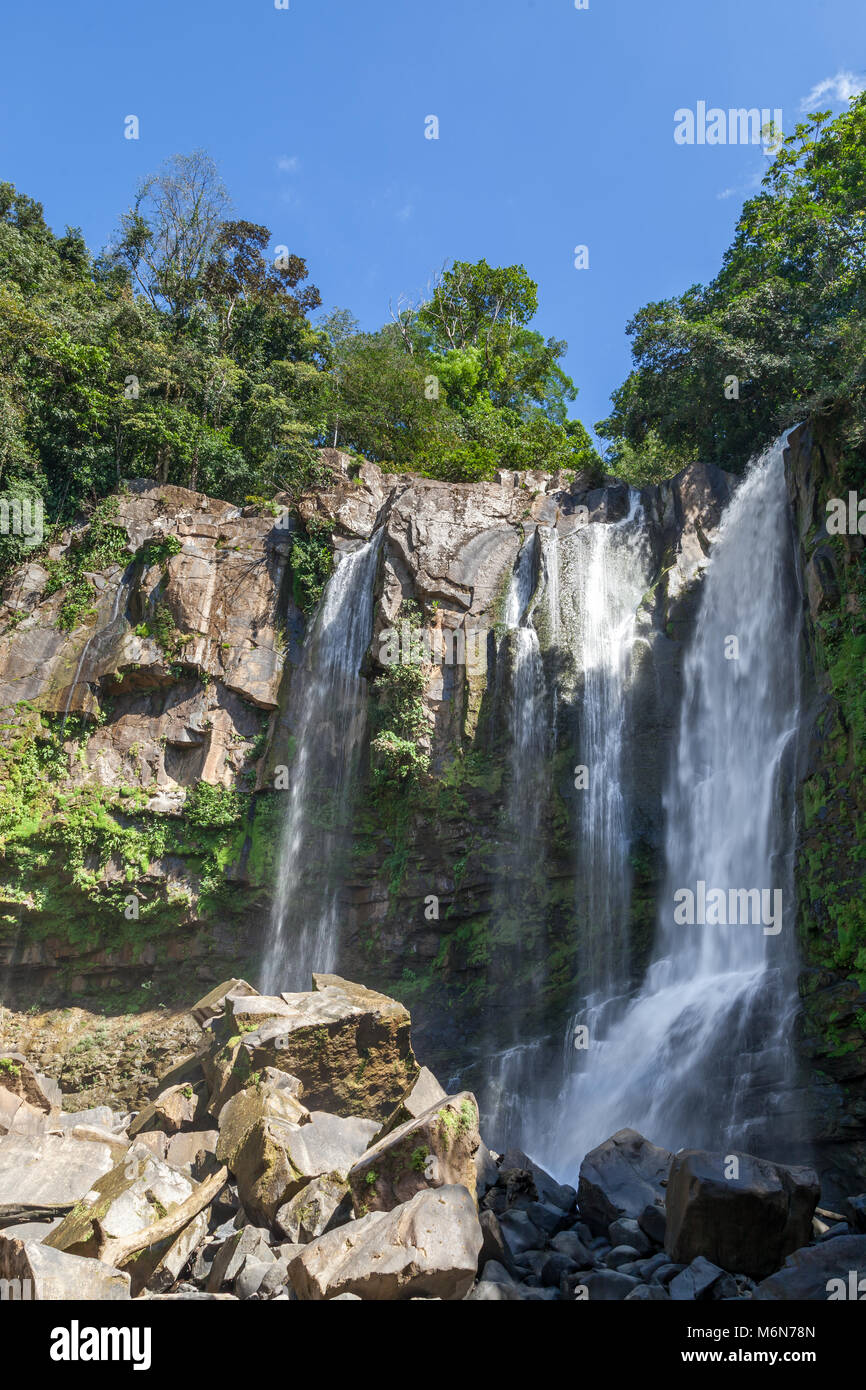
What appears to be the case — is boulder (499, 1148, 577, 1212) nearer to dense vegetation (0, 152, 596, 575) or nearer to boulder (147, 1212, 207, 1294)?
boulder (147, 1212, 207, 1294)

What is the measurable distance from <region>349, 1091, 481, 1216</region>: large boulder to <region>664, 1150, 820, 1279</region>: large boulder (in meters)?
2.01

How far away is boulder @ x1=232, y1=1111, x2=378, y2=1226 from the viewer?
911cm

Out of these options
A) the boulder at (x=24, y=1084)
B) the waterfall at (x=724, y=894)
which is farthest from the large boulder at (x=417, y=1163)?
the boulder at (x=24, y=1084)

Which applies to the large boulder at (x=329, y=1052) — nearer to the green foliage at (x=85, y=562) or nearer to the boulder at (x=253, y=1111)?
the boulder at (x=253, y=1111)

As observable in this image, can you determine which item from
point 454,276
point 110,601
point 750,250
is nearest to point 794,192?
point 750,250

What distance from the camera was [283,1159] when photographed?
30.7 feet

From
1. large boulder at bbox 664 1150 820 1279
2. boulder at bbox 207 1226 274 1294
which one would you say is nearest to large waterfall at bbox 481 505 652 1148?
boulder at bbox 207 1226 274 1294

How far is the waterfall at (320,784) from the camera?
19781 mm

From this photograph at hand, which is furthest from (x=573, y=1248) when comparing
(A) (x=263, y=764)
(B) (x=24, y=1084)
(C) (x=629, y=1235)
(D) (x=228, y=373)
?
(D) (x=228, y=373)

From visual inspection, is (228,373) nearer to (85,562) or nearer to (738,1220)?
(85,562)

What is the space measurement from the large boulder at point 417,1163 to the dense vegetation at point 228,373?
20267 mm

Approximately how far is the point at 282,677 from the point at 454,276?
24.9 metres

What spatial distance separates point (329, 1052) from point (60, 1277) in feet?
18.5

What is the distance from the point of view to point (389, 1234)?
7.01 meters
